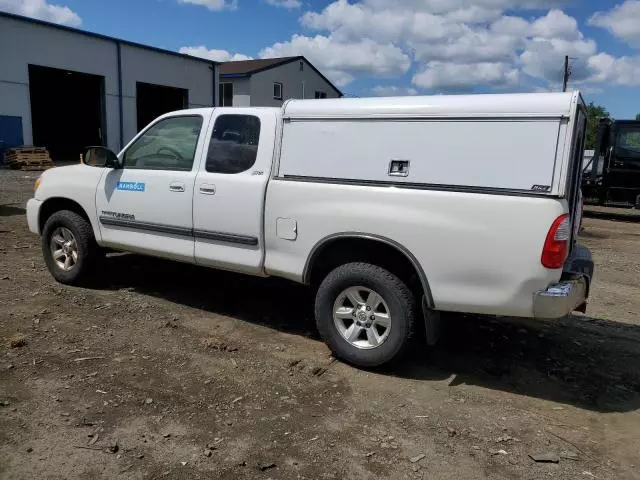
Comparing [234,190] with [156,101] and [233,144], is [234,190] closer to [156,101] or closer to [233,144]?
[233,144]

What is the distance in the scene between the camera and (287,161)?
447cm

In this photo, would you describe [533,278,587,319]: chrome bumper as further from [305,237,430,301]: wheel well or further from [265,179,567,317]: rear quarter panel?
[305,237,430,301]: wheel well

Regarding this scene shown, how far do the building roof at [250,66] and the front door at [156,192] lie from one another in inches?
1197

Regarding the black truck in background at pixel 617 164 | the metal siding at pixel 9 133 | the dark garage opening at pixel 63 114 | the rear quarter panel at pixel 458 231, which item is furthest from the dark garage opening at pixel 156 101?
the rear quarter panel at pixel 458 231

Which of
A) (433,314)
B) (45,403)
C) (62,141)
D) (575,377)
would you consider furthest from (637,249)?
(62,141)

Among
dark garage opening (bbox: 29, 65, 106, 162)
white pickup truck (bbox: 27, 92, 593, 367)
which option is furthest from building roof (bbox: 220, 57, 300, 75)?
white pickup truck (bbox: 27, 92, 593, 367)

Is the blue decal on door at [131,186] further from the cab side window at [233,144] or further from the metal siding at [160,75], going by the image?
the metal siding at [160,75]

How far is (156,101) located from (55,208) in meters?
26.1

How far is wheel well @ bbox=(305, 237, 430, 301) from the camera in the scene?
13.6 feet

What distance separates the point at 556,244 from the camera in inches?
137

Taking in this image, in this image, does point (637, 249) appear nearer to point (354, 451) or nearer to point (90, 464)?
point (354, 451)

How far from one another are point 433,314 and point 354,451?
1262 millimetres

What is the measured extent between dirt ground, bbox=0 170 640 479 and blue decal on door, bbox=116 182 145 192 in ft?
3.80

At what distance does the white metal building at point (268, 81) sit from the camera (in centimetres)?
3484
